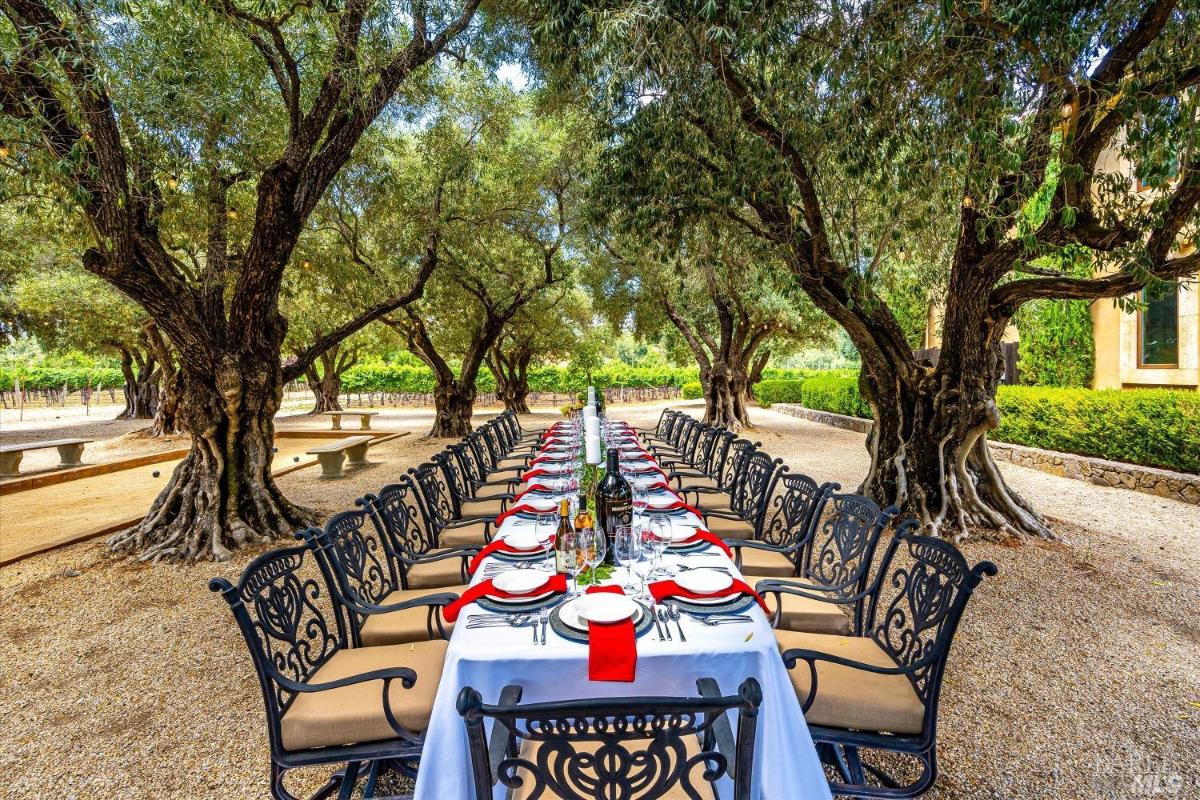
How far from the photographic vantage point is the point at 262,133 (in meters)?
5.71

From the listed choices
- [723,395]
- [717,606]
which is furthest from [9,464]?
[723,395]

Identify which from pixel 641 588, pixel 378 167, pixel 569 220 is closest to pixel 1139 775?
pixel 641 588

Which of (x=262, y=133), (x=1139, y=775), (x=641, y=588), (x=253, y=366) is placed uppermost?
(x=262, y=133)

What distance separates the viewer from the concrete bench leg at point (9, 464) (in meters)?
8.92

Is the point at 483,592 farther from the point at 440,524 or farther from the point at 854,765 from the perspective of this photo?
the point at 440,524

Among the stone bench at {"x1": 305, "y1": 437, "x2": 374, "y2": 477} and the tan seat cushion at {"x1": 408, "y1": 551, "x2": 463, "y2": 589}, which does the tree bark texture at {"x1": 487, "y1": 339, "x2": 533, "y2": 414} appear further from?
the tan seat cushion at {"x1": 408, "y1": 551, "x2": 463, "y2": 589}

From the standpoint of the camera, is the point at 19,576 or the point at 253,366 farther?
the point at 253,366

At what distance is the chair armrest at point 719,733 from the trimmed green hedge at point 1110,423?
8.28 meters

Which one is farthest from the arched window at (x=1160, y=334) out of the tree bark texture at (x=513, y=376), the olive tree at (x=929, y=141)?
the tree bark texture at (x=513, y=376)

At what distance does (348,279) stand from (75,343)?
14.0 metres

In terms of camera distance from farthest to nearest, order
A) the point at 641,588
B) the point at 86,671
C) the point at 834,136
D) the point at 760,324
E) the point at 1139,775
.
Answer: the point at 760,324 < the point at 834,136 < the point at 86,671 < the point at 1139,775 < the point at 641,588

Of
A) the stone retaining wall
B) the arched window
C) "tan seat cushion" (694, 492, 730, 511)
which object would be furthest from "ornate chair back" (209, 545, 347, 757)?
the arched window

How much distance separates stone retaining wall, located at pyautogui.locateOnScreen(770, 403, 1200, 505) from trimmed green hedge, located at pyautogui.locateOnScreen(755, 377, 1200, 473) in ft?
0.56

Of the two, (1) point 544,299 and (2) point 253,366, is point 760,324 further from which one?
(2) point 253,366
